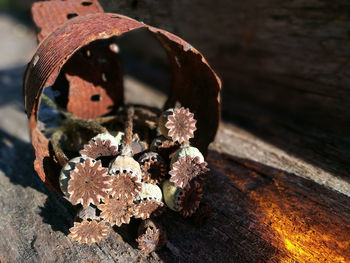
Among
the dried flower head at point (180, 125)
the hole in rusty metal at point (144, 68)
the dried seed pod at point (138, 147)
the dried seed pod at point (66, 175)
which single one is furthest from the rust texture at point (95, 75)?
the hole in rusty metal at point (144, 68)

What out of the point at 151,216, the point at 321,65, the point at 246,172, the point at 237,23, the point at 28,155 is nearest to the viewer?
the point at 151,216

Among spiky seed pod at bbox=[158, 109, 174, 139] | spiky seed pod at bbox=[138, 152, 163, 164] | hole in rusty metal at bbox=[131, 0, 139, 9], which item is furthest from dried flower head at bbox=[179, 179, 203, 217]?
hole in rusty metal at bbox=[131, 0, 139, 9]

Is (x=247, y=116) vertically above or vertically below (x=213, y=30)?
below

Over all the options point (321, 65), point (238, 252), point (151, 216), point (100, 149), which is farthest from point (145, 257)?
point (321, 65)

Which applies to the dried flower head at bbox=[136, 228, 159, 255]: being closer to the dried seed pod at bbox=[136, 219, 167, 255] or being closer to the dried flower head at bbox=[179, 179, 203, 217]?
the dried seed pod at bbox=[136, 219, 167, 255]

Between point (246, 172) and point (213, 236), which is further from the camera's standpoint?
point (246, 172)

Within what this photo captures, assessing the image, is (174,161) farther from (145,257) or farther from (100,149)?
(145,257)

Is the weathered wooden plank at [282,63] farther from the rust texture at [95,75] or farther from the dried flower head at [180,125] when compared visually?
the dried flower head at [180,125]
